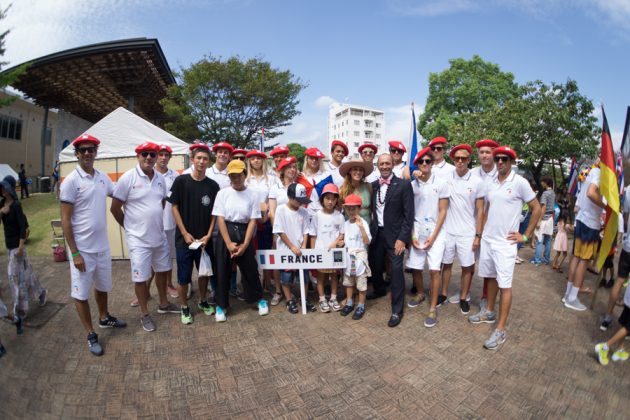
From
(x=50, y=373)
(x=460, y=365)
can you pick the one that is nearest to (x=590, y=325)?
(x=460, y=365)

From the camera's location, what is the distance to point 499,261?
360cm

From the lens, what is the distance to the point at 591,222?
453 centimetres

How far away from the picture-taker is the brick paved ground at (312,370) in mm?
2641

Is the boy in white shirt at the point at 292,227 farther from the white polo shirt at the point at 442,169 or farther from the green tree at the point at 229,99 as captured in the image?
the green tree at the point at 229,99

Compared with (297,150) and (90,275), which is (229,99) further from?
(297,150)

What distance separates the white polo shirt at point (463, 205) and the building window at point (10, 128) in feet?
104

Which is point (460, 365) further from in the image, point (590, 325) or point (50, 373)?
point (50, 373)

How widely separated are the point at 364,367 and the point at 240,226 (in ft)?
7.10

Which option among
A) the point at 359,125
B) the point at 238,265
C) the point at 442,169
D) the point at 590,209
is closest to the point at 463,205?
the point at 442,169

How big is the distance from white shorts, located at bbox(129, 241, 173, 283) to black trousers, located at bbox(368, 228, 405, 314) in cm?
280

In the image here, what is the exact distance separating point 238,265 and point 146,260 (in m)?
1.09

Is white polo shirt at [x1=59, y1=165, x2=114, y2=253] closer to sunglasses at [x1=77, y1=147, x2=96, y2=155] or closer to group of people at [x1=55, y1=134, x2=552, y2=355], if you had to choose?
group of people at [x1=55, y1=134, x2=552, y2=355]

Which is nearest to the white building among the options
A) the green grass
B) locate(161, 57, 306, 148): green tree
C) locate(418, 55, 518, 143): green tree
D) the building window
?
locate(418, 55, 518, 143): green tree

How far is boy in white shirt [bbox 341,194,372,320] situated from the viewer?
4168 millimetres
